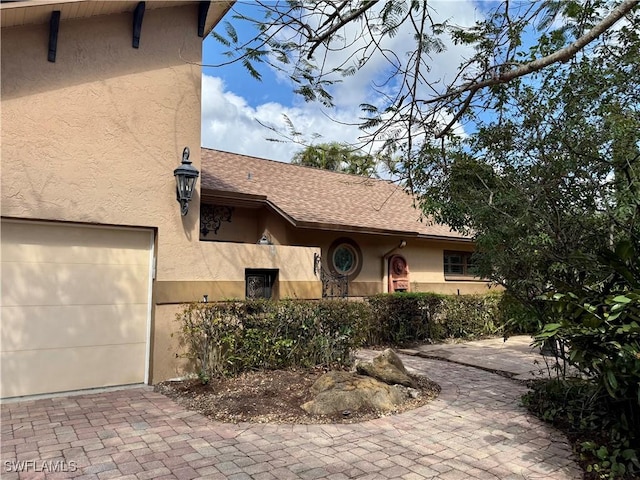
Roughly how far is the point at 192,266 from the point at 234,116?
2611 mm

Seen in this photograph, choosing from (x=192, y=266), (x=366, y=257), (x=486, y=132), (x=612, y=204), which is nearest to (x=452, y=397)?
(x=612, y=204)

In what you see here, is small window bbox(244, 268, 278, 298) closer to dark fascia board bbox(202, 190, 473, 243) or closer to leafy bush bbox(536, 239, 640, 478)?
dark fascia board bbox(202, 190, 473, 243)

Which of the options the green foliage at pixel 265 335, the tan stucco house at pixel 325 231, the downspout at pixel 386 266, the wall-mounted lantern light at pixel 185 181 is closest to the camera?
the green foliage at pixel 265 335

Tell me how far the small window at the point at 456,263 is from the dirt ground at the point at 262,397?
25.4ft

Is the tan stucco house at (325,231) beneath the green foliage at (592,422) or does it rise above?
above

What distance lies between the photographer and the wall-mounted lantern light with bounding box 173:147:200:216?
707 cm

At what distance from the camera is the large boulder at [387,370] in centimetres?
650

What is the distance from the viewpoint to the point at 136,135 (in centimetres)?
694

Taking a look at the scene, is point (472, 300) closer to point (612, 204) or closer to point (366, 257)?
point (366, 257)

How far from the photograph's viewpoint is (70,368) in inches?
250

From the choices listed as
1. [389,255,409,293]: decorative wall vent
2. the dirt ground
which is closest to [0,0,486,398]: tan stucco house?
the dirt ground

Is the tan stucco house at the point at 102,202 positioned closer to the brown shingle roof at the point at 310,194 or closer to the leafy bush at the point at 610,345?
the brown shingle roof at the point at 310,194

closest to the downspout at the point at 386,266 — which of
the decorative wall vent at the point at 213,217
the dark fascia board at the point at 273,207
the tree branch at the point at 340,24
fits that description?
the dark fascia board at the point at 273,207

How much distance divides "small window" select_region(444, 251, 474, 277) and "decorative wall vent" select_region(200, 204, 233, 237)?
754cm
